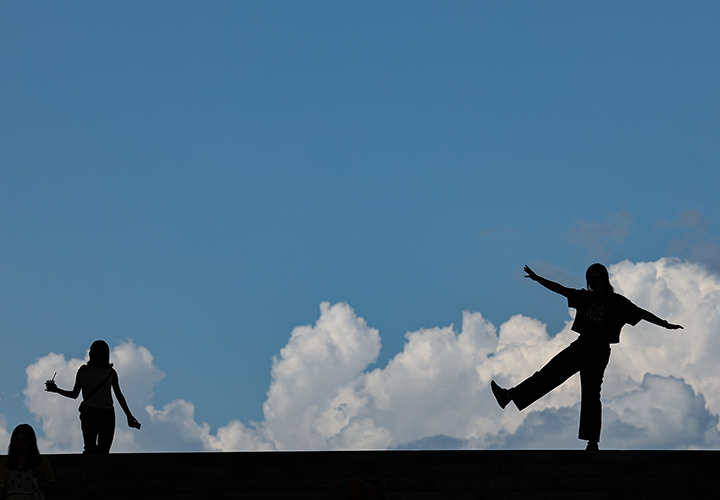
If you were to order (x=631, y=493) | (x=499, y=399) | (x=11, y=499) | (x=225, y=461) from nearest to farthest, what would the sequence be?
(x=11, y=499) → (x=631, y=493) → (x=225, y=461) → (x=499, y=399)

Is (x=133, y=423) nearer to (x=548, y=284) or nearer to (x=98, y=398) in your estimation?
(x=98, y=398)

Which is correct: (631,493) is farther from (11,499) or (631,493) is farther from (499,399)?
(11,499)

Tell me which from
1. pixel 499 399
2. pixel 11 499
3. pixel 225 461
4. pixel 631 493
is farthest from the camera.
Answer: pixel 499 399

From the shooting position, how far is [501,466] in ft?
29.8

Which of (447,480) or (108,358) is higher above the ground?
(108,358)

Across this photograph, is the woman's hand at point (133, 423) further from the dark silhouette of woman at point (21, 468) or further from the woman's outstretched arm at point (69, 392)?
the dark silhouette of woman at point (21, 468)

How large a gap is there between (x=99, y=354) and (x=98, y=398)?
0.49m

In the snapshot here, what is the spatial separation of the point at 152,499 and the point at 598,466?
441cm

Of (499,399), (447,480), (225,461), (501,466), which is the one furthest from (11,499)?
(499,399)

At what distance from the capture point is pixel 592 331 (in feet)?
32.2

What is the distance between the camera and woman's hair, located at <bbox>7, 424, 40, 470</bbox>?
7.47 meters

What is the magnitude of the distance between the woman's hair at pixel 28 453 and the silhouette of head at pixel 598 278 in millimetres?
5773

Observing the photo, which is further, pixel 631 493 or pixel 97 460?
pixel 97 460

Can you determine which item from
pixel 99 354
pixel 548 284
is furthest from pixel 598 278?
pixel 99 354
